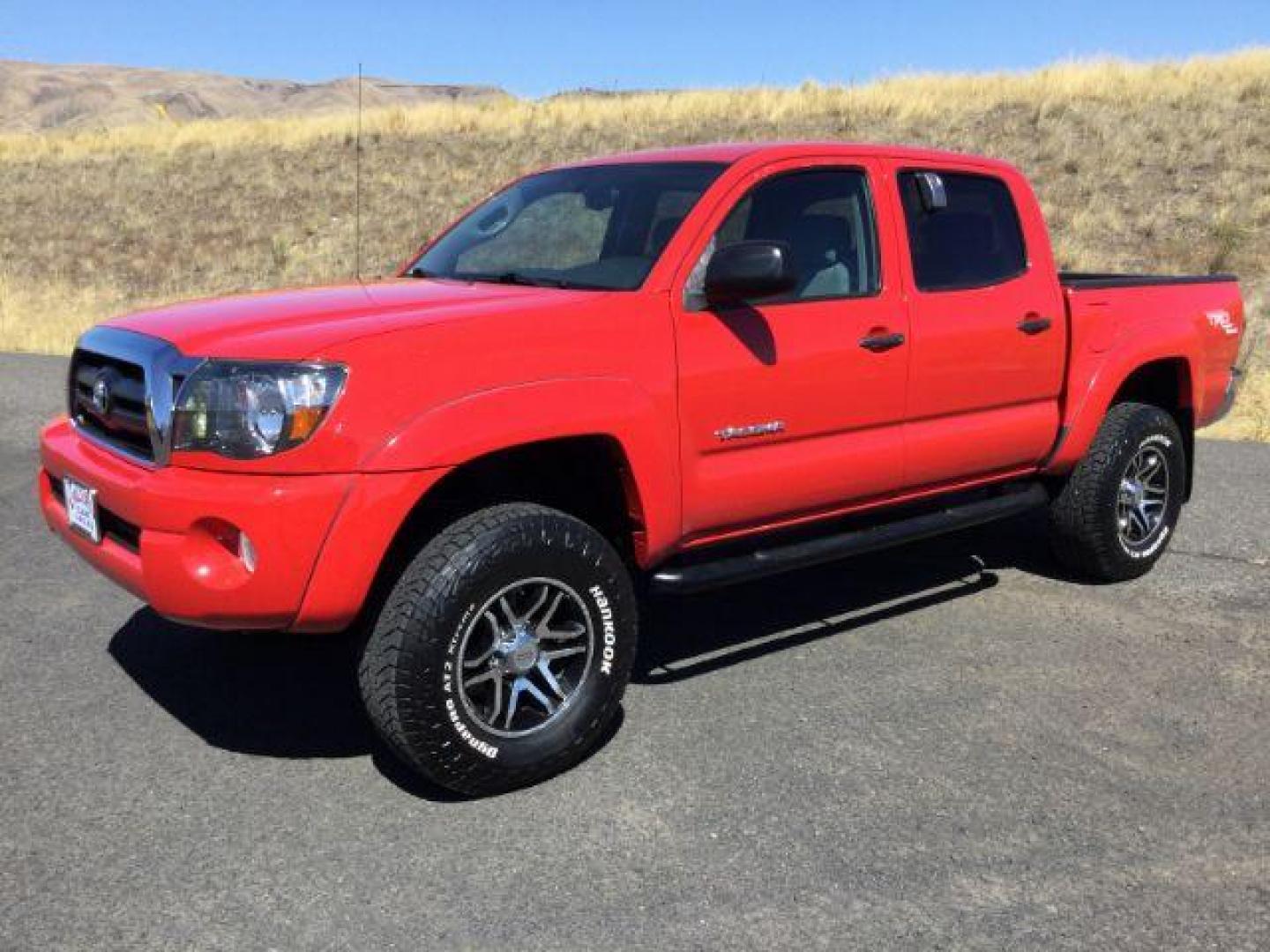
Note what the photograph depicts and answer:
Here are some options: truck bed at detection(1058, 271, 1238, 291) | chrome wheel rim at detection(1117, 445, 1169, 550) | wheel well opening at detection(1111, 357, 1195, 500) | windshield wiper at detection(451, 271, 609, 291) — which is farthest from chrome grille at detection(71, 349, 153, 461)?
wheel well opening at detection(1111, 357, 1195, 500)

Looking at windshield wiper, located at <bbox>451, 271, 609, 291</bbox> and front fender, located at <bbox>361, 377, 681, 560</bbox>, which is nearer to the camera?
front fender, located at <bbox>361, 377, 681, 560</bbox>

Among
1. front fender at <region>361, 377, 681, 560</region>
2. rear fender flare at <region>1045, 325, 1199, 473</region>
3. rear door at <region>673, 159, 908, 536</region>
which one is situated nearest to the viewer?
front fender at <region>361, 377, 681, 560</region>

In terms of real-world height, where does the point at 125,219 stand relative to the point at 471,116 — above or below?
below

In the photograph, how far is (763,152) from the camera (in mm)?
4297

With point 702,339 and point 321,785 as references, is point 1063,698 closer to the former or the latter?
point 702,339

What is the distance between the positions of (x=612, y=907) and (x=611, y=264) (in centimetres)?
211

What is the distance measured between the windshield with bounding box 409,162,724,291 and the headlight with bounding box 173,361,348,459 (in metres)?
1.13

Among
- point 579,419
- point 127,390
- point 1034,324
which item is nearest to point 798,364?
point 579,419

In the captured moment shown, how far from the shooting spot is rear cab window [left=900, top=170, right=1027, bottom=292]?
184 inches

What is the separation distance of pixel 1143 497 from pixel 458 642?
380 cm

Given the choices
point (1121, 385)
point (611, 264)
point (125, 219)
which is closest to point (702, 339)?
point (611, 264)

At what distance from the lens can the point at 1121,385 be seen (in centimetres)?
577

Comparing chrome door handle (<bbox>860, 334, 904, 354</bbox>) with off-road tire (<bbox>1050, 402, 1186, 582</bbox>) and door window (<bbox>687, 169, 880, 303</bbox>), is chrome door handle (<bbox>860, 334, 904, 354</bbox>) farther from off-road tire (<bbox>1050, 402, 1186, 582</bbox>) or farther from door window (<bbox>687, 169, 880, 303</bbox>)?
off-road tire (<bbox>1050, 402, 1186, 582</bbox>)

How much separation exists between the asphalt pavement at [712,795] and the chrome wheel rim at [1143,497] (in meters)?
0.46
